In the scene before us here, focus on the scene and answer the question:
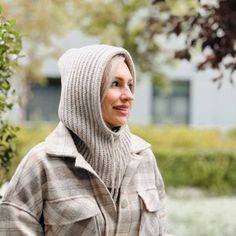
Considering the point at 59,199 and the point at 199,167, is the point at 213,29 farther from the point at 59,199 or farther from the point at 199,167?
the point at 199,167

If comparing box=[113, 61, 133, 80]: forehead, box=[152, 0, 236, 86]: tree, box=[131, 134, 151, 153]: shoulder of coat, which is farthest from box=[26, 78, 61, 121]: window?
box=[113, 61, 133, 80]: forehead

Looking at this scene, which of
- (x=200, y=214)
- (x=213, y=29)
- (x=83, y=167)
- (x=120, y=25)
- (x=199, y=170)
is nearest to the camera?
(x=83, y=167)

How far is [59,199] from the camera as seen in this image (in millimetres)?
2580

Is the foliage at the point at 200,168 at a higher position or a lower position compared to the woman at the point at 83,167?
lower

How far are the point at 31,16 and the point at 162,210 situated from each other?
1491 centimetres

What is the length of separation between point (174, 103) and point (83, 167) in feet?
73.5

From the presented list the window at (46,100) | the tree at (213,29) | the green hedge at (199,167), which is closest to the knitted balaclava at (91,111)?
the tree at (213,29)

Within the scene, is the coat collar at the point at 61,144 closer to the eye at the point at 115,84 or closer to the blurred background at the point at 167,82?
the eye at the point at 115,84

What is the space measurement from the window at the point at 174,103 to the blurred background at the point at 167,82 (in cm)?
3

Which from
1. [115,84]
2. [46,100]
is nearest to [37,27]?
[46,100]

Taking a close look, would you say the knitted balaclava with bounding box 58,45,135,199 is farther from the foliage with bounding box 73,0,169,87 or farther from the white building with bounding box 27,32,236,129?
the white building with bounding box 27,32,236,129

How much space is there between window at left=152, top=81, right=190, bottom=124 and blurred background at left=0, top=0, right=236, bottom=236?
3 cm

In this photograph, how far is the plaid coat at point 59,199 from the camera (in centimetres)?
258

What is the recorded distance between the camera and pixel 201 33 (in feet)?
16.5
